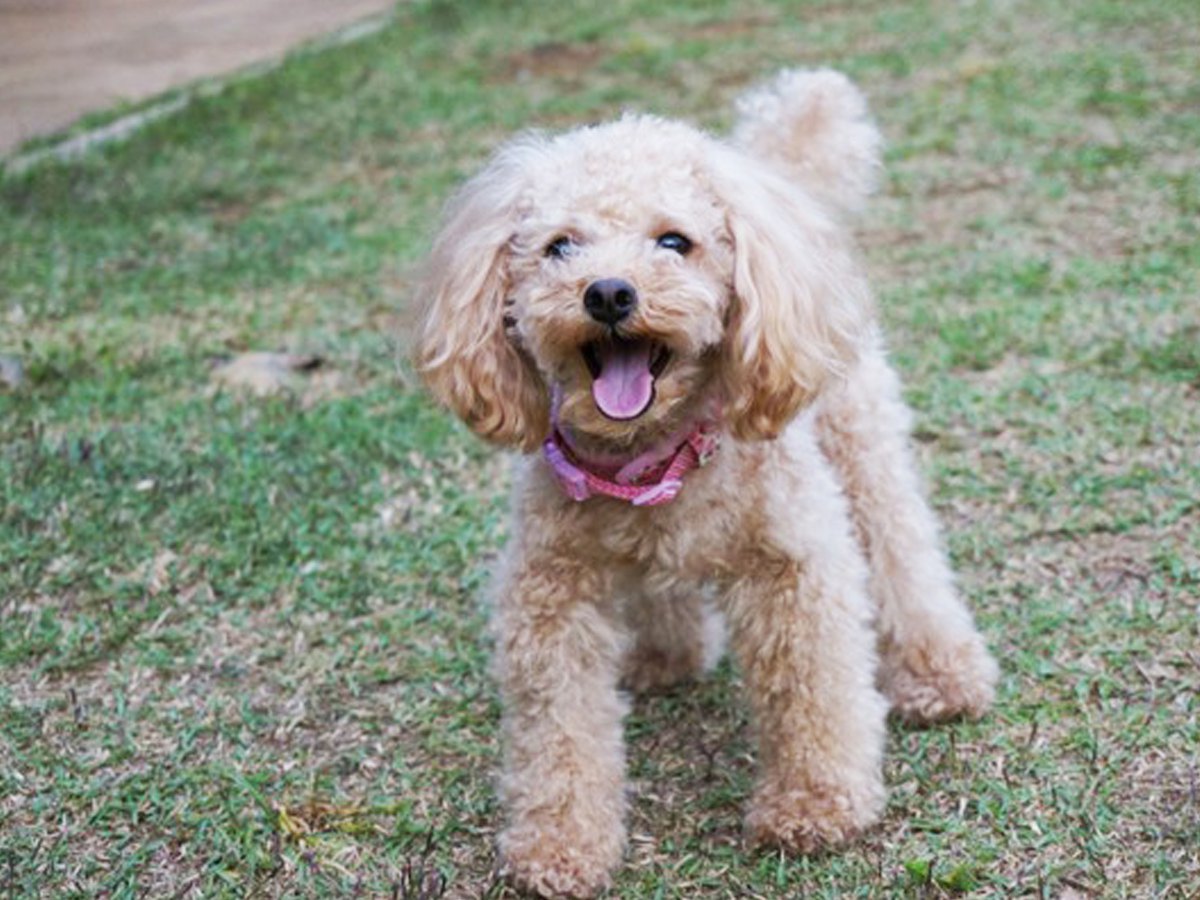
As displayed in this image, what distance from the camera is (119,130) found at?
7840mm

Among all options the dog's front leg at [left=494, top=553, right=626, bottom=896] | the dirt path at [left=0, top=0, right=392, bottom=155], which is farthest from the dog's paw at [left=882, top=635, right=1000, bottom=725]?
the dirt path at [left=0, top=0, right=392, bottom=155]

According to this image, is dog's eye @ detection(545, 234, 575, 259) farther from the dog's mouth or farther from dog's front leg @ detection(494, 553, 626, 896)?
dog's front leg @ detection(494, 553, 626, 896)

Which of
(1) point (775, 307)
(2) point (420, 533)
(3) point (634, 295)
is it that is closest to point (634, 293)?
(3) point (634, 295)

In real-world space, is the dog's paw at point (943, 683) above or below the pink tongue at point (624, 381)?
below

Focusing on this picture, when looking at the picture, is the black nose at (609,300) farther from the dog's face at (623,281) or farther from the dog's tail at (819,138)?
the dog's tail at (819,138)

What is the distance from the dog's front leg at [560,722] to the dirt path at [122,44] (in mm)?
5942

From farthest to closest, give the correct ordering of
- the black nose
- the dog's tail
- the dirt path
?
the dirt path < the dog's tail < the black nose

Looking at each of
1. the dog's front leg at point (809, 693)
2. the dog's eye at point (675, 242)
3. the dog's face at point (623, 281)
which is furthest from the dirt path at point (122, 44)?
the dog's front leg at point (809, 693)

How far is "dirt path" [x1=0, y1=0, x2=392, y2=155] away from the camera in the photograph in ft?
28.7

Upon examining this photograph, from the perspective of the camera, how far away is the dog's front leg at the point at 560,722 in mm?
2623

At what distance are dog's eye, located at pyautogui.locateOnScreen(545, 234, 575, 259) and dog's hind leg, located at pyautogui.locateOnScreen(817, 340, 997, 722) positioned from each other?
758mm

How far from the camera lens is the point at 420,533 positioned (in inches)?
152

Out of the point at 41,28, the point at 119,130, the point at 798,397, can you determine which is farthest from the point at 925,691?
the point at 41,28

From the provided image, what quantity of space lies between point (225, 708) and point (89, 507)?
104 centimetres
